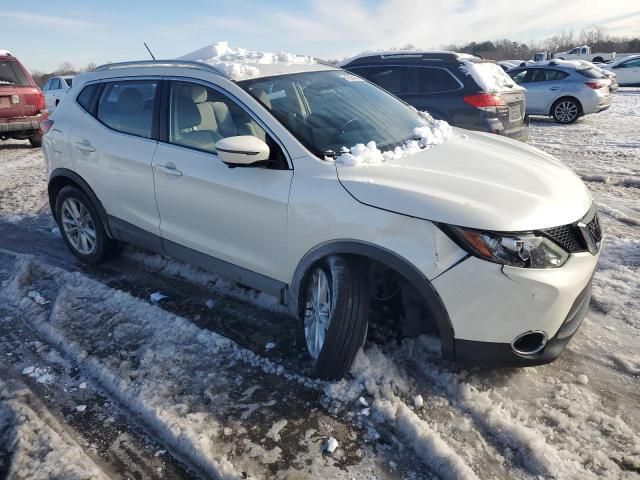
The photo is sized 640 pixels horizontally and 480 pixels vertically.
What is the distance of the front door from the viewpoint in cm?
305

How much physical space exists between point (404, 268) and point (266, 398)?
42.5 inches

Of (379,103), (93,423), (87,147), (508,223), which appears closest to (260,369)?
(93,423)

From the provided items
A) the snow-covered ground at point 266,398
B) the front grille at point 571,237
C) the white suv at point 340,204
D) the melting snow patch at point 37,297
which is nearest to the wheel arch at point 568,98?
Answer: the snow-covered ground at point 266,398

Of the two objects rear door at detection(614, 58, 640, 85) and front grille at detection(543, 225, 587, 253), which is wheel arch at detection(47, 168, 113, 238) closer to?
front grille at detection(543, 225, 587, 253)

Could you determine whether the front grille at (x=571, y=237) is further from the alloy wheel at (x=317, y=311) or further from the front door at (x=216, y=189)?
the front door at (x=216, y=189)

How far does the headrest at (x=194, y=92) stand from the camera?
3460mm

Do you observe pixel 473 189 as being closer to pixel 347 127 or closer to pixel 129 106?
pixel 347 127

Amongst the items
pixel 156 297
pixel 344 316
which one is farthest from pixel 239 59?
pixel 344 316

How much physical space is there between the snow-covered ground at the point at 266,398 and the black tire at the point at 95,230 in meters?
0.45

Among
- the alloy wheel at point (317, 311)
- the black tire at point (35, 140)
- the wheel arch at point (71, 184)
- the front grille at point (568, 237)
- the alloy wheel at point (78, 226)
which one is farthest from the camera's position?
the black tire at point (35, 140)

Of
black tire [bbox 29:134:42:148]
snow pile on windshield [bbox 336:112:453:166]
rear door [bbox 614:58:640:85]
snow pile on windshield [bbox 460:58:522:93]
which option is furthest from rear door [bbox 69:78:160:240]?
rear door [bbox 614:58:640:85]

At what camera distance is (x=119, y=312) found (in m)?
3.80

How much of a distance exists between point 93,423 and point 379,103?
2.80 meters

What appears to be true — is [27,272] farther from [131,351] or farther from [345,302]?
[345,302]
